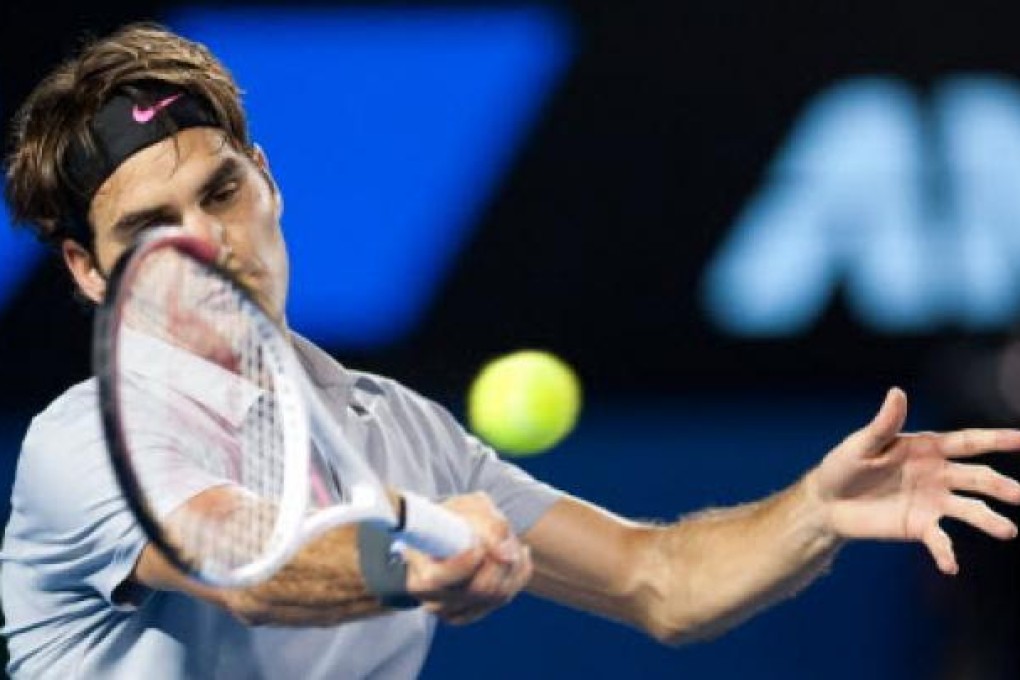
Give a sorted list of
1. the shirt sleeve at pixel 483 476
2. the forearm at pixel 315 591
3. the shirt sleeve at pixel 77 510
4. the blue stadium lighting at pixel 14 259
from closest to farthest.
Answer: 1. the forearm at pixel 315 591
2. the shirt sleeve at pixel 77 510
3. the shirt sleeve at pixel 483 476
4. the blue stadium lighting at pixel 14 259

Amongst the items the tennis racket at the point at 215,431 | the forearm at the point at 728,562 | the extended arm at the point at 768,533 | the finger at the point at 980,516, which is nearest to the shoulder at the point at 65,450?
the tennis racket at the point at 215,431

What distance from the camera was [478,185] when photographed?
5996mm

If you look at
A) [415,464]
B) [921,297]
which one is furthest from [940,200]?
[415,464]

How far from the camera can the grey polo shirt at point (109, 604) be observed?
3701mm

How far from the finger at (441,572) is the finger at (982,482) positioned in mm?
1012

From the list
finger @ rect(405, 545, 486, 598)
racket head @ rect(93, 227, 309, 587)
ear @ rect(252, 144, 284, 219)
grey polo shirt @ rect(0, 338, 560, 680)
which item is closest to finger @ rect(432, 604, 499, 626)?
finger @ rect(405, 545, 486, 598)

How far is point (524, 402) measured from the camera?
233 inches

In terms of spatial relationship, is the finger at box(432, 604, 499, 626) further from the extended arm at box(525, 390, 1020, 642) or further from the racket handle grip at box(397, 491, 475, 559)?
the extended arm at box(525, 390, 1020, 642)

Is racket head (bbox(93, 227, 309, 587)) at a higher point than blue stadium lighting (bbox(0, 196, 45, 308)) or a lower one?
higher

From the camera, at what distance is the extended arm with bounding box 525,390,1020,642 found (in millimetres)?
4004

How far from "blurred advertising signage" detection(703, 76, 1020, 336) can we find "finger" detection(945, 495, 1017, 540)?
1.88 m

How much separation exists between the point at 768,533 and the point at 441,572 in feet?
3.77

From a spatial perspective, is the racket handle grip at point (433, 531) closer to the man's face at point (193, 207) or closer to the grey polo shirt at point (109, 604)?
the grey polo shirt at point (109, 604)

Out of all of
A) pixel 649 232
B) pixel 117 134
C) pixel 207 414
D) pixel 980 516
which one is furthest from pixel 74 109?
pixel 649 232
